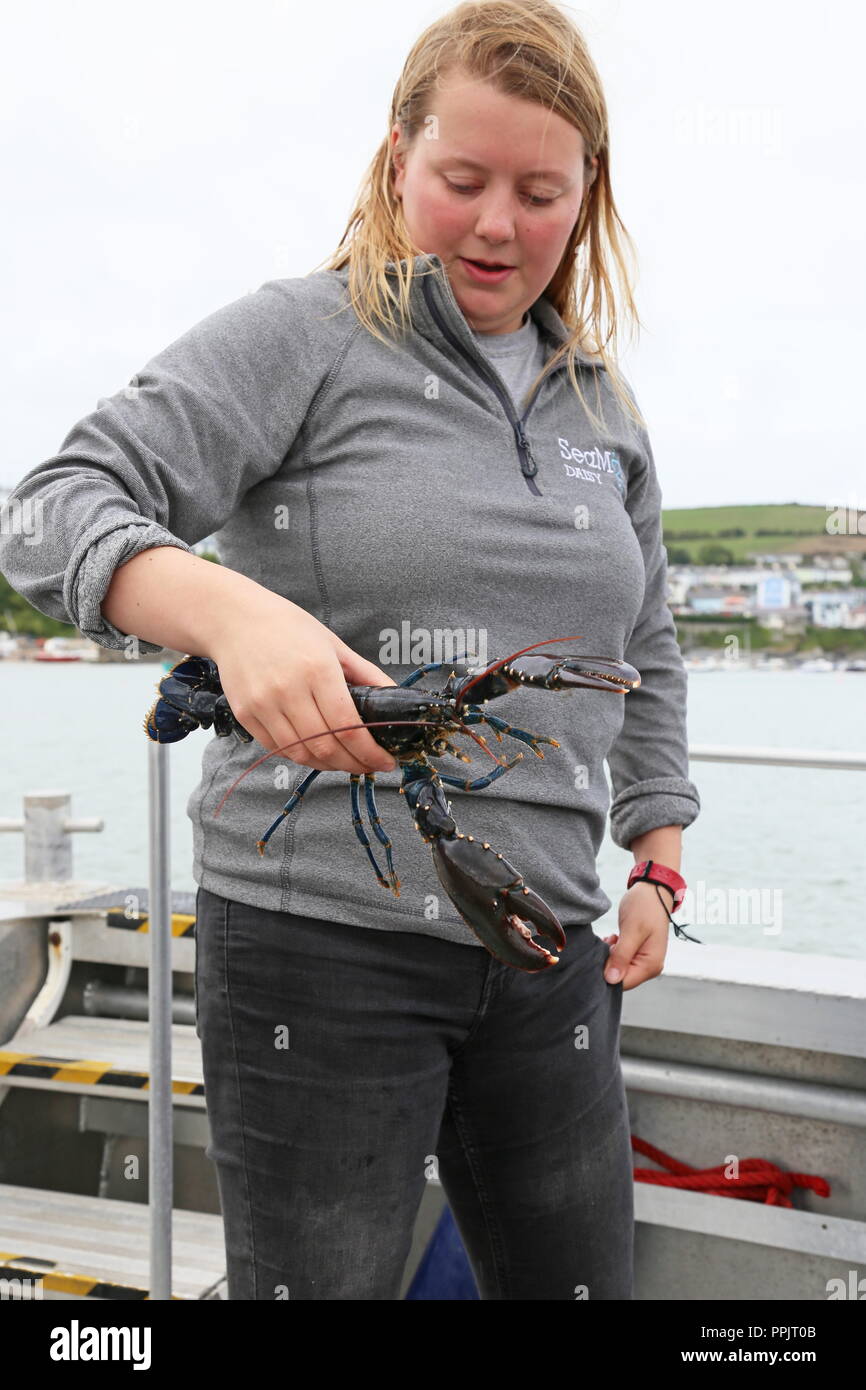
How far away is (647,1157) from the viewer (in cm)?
207

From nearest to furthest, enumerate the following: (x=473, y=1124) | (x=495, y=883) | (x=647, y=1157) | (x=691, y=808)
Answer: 1. (x=495, y=883)
2. (x=473, y=1124)
3. (x=691, y=808)
4. (x=647, y=1157)

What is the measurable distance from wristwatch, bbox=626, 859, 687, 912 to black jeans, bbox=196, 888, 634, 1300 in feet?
0.98

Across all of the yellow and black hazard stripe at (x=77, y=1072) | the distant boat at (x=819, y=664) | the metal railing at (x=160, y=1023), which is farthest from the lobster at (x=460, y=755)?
the distant boat at (x=819, y=664)

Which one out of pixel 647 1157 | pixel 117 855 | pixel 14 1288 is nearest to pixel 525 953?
pixel 647 1157

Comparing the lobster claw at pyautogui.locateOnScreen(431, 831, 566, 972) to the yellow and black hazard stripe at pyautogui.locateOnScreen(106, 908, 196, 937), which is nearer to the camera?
the lobster claw at pyautogui.locateOnScreen(431, 831, 566, 972)

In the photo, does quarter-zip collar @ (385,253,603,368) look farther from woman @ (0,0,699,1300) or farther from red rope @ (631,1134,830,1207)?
red rope @ (631,1134,830,1207)

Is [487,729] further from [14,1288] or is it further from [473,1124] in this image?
[14,1288]

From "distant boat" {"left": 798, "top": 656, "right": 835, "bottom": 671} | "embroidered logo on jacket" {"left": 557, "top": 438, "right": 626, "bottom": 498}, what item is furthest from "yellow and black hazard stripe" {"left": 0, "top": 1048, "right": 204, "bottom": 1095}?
"distant boat" {"left": 798, "top": 656, "right": 835, "bottom": 671}

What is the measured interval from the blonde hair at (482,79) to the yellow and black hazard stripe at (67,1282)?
1762 mm

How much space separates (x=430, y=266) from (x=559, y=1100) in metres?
0.86

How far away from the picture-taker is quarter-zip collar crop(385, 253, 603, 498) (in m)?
1.10

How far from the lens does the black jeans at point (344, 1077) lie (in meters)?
0.96

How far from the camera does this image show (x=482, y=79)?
104 cm

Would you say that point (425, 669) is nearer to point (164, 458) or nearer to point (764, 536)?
point (164, 458)
